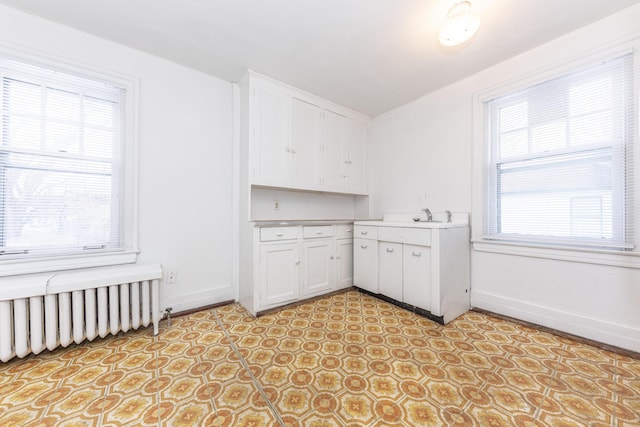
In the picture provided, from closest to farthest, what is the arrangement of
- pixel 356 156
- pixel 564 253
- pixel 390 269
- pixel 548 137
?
1. pixel 564 253
2. pixel 548 137
3. pixel 390 269
4. pixel 356 156

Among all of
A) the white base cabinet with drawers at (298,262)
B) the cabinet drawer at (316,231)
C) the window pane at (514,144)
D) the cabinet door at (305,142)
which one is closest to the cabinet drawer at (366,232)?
the white base cabinet with drawers at (298,262)

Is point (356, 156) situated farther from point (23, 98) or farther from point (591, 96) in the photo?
point (23, 98)

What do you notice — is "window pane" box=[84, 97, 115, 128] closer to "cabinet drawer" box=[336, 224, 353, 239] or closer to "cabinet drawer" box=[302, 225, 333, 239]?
"cabinet drawer" box=[302, 225, 333, 239]

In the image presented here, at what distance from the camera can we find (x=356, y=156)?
11.5 feet

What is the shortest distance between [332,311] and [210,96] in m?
2.66

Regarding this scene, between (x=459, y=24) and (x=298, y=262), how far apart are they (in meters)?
2.42

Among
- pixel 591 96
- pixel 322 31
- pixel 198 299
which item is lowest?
pixel 198 299

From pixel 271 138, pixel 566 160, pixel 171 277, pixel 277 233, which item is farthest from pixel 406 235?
pixel 171 277

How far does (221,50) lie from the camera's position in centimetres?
218

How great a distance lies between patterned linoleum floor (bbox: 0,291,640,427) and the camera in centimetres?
117

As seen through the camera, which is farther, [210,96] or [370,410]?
[210,96]

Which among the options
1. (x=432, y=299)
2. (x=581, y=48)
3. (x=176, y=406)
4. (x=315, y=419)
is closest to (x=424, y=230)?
(x=432, y=299)

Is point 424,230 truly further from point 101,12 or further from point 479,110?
point 101,12

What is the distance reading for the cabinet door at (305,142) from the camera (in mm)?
2818
